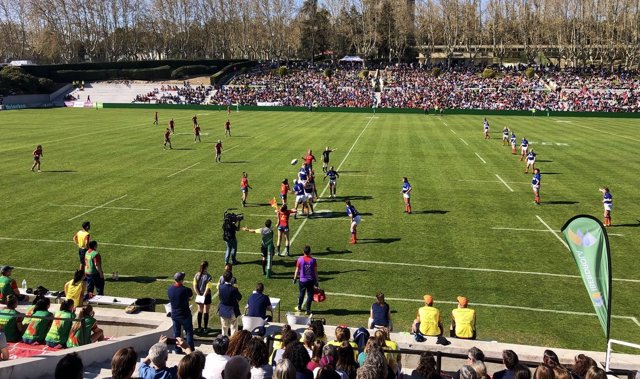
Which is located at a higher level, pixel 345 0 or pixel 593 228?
pixel 345 0

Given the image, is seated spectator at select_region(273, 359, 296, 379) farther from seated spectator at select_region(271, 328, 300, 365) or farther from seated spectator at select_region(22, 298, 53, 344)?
seated spectator at select_region(22, 298, 53, 344)

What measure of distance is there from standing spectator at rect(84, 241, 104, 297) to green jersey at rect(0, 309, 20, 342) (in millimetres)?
4031

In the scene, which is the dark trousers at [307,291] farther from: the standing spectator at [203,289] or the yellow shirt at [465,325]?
the yellow shirt at [465,325]

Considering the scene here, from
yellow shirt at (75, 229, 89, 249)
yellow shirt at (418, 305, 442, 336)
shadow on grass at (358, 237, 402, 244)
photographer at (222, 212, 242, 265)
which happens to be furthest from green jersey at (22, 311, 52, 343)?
shadow on grass at (358, 237, 402, 244)

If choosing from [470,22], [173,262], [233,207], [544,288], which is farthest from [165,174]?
[470,22]

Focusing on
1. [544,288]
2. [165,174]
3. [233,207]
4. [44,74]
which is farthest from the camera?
[44,74]

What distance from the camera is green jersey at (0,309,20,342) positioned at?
371 inches

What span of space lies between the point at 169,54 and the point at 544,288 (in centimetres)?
15986

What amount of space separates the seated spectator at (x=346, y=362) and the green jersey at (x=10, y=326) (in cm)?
609

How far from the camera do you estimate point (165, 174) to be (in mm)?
30984

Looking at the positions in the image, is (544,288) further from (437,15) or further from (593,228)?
(437,15)

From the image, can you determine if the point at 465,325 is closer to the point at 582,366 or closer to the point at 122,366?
the point at 582,366

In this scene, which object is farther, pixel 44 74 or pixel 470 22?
pixel 470 22

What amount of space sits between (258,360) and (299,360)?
49cm
